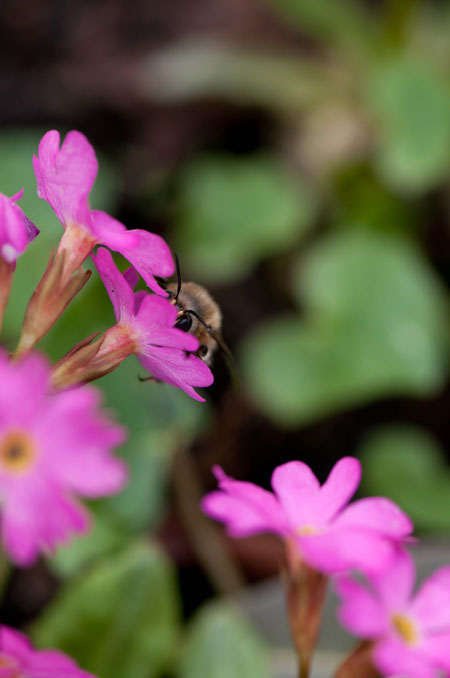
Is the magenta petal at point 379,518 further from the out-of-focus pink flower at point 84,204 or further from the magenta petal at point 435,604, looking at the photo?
the out-of-focus pink flower at point 84,204

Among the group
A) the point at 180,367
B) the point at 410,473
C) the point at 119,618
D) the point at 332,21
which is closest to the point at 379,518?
the point at 180,367

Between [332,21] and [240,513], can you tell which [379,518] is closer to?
[240,513]

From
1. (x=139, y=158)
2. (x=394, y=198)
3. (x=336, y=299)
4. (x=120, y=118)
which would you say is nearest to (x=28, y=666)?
(x=336, y=299)

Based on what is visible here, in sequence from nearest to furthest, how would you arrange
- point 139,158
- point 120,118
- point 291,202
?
point 291,202 → point 139,158 → point 120,118

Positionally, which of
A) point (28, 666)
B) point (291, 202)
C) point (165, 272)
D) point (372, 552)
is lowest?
point (291, 202)

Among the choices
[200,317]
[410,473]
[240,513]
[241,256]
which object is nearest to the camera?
[240,513]

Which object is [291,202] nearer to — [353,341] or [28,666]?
[353,341]
